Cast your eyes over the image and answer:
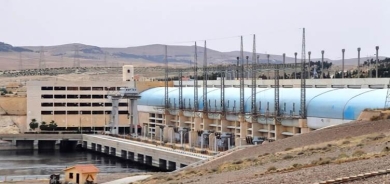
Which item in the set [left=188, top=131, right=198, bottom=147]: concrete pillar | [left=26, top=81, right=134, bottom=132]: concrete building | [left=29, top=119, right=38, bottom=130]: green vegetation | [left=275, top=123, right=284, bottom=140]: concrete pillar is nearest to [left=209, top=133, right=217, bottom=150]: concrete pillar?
[left=188, top=131, right=198, bottom=147]: concrete pillar

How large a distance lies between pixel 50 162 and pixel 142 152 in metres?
10.6

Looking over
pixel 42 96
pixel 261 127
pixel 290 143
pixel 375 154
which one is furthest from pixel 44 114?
pixel 375 154

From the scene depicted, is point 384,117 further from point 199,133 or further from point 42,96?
point 42,96

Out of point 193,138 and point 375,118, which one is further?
point 193,138

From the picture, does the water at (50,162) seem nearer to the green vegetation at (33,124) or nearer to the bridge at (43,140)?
the bridge at (43,140)

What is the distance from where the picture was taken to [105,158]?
85.2 metres

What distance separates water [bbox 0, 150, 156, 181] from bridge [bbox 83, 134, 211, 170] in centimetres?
104

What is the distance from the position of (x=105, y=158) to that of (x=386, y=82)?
35.5 meters

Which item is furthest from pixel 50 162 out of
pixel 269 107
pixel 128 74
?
pixel 128 74

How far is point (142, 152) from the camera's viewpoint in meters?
76.8

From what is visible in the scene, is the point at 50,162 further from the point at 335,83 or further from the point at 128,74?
the point at 128,74

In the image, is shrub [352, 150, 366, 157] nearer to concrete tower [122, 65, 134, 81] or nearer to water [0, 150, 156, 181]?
water [0, 150, 156, 181]

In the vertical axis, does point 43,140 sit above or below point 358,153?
below

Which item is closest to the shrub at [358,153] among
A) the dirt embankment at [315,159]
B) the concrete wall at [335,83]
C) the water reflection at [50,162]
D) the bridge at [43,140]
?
the dirt embankment at [315,159]
